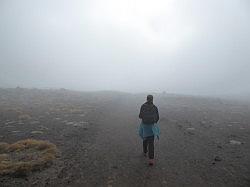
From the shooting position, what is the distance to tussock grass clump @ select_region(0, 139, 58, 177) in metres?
13.6

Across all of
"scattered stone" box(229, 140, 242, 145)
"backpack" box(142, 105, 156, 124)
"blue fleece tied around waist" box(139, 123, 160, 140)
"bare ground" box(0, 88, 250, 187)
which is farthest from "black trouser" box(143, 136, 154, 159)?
"scattered stone" box(229, 140, 242, 145)

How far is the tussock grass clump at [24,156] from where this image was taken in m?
13.6

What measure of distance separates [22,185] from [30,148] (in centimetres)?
559

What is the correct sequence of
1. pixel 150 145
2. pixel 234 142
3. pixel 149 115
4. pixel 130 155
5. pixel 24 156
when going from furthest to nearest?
pixel 234 142 → pixel 130 155 → pixel 149 115 → pixel 24 156 → pixel 150 145

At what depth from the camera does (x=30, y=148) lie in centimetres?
1762

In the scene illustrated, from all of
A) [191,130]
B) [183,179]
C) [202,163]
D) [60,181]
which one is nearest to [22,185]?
[60,181]

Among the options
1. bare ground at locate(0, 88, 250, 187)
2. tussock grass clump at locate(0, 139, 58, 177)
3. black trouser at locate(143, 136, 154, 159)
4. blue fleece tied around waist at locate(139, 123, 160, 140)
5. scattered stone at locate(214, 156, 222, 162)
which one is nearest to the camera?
bare ground at locate(0, 88, 250, 187)

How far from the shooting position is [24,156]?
15.9 meters

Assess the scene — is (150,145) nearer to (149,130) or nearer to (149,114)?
(149,130)

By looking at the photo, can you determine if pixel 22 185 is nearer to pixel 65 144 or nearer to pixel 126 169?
pixel 126 169

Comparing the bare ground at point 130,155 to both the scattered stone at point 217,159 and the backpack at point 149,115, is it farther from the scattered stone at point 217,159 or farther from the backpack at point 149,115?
the backpack at point 149,115

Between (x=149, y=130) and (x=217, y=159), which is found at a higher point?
(x=149, y=130)

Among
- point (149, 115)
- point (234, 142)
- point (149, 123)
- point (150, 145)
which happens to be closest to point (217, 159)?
point (150, 145)

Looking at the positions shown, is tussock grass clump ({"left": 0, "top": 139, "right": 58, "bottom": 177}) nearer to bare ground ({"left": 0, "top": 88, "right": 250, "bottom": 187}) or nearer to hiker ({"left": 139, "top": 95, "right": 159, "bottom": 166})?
bare ground ({"left": 0, "top": 88, "right": 250, "bottom": 187})
